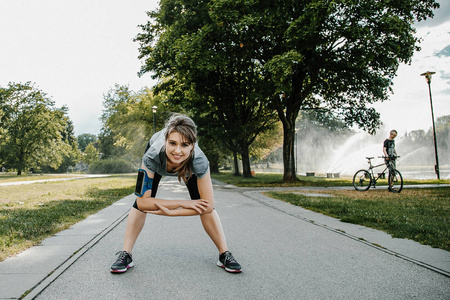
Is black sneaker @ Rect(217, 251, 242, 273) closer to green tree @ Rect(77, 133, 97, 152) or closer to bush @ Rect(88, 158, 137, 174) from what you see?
bush @ Rect(88, 158, 137, 174)

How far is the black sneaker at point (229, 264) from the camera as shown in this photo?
333 centimetres

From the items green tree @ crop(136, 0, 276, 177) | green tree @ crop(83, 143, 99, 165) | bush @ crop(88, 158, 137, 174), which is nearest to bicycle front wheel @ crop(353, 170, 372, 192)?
green tree @ crop(136, 0, 276, 177)

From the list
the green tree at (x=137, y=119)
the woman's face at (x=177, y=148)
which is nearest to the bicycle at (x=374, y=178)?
the woman's face at (x=177, y=148)

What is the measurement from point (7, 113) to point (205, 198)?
45.3 m

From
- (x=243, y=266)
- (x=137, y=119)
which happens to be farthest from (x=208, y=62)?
(x=137, y=119)

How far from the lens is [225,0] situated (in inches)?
562

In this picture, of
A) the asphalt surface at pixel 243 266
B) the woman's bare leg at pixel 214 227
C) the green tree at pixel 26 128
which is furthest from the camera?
the green tree at pixel 26 128

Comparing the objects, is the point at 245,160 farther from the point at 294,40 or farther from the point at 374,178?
the point at 374,178

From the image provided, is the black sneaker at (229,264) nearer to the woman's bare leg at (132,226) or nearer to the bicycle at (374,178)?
the woman's bare leg at (132,226)

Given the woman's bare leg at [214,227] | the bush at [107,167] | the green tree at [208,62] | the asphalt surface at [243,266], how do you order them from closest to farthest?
the asphalt surface at [243,266]
the woman's bare leg at [214,227]
the green tree at [208,62]
the bush at [107,167]

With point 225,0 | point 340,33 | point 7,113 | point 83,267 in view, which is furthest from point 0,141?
point 83,267

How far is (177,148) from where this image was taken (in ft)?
10.3

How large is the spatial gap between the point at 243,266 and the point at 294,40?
12926 mm

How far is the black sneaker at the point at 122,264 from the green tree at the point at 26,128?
4246 centimetres
